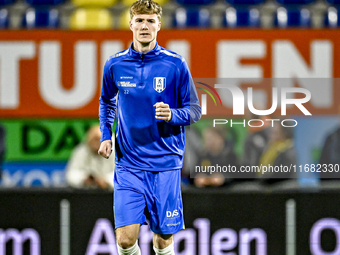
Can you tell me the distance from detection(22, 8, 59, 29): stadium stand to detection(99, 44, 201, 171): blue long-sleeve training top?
476cm

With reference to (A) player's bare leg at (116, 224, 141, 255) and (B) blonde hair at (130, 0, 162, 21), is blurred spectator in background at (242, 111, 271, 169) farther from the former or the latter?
(B) blonde hair at (130, 0, 162, 21)

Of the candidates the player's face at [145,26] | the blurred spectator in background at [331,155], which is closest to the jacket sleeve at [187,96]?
the player's face at [145,26]

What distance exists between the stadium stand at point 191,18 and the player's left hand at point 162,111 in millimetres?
4715

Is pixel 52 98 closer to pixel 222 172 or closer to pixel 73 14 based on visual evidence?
pixel 73 14

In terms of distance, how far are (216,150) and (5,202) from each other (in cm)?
189

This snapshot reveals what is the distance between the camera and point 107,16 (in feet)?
24.1

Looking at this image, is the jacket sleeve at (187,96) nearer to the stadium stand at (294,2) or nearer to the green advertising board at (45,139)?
the green advertising board at (45,139)

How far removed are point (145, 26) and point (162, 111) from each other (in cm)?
45

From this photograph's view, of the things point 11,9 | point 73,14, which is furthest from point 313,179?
point 11,9

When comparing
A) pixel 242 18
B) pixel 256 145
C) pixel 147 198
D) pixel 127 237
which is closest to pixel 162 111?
pixel 147 198

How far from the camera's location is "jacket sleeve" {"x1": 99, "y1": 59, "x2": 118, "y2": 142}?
2771mm

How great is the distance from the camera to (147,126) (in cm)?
273

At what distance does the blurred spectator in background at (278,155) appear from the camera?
4426 millimetres

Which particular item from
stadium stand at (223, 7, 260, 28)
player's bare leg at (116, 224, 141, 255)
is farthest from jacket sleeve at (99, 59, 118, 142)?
stadium stand at (223, 7, 260, 28)
